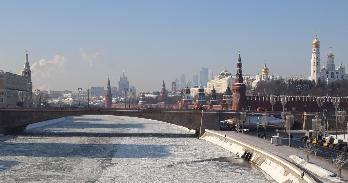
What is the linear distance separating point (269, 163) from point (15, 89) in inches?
4139

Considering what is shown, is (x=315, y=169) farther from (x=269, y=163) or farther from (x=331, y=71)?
(x=331, y=71)

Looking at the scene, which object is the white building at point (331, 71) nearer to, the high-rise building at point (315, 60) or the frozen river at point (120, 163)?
the high-rise building at point (315, 60)

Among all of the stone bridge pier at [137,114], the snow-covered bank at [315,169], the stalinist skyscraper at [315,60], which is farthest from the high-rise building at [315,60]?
the snow-covered bank at [315,169]

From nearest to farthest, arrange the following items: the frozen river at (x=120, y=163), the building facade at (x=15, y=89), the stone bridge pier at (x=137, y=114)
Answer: the frozen river at (x=120, y=163) → the stone bridge pier at (x=137, y=114) → the building facade at (x=15, y=89)

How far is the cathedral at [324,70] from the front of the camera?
168m

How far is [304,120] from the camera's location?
76.1 metres

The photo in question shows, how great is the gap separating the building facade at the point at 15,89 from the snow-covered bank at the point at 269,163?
63193 mm

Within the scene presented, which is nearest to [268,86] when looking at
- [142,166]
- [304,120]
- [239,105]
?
[239,105]

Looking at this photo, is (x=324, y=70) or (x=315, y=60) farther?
(x=324, y=70)

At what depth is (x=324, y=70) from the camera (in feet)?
609

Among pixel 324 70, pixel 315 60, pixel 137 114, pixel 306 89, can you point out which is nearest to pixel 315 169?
pixel 137 114

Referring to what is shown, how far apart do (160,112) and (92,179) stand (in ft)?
123

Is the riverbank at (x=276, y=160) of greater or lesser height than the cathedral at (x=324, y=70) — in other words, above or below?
below

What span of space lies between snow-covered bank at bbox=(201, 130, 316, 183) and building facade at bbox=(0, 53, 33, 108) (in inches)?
2488
